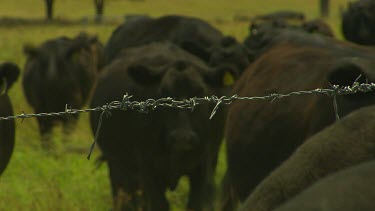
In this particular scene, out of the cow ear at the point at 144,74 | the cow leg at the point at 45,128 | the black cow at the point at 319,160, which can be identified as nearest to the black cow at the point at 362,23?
the cow leg at the point at 45,128

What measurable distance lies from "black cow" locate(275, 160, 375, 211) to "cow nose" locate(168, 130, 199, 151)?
5.37 metres

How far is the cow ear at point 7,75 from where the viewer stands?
6996mm

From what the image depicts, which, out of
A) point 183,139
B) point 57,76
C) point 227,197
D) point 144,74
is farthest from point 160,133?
point 57,76

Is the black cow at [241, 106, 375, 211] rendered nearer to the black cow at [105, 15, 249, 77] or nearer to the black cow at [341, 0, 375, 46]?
the black cow at [105, 15, 249, 77]

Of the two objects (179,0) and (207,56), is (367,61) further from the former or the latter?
(179,0)

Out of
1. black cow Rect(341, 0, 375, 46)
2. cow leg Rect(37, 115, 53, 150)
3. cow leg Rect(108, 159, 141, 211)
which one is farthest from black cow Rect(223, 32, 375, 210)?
black cow Rect(341, 0, 375, 46)

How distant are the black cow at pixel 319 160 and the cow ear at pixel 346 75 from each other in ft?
6.31

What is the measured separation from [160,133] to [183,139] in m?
0.44

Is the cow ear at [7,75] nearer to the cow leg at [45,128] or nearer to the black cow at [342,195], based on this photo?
the cow leg at [45,128]

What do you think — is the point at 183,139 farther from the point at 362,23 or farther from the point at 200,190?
the point at 362,23

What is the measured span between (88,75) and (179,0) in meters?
49.2

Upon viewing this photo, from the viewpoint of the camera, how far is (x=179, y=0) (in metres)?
63.8

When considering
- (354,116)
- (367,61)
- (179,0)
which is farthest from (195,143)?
(179,0)

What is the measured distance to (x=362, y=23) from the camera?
16.7m
